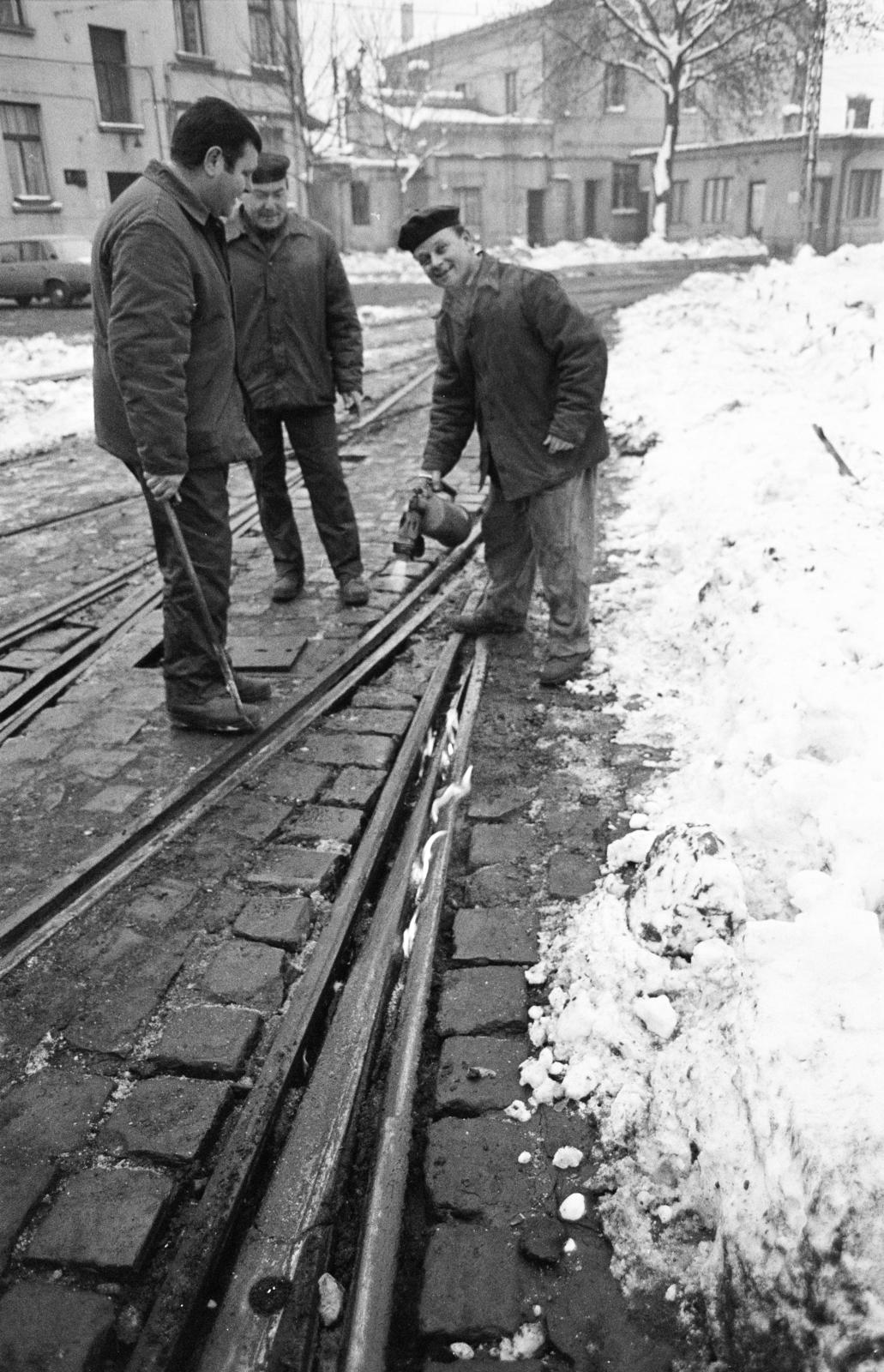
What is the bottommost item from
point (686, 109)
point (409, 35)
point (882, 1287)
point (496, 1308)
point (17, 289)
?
point (496, 1308)

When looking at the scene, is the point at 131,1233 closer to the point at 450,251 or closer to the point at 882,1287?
the point at 882,1287

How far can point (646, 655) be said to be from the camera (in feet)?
15.8

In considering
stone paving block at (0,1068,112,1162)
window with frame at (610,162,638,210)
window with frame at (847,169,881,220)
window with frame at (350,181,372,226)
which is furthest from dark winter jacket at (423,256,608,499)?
window with frame at (610,162,638,210)

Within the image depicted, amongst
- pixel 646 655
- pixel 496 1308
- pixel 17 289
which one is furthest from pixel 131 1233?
pixel 17 289

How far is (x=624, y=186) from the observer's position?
159ft

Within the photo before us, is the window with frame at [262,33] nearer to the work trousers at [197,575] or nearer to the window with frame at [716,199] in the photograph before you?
the window with frame at [716,199]

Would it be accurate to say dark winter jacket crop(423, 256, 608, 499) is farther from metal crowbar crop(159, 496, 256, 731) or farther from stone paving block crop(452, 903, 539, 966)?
stone paving block crop(452, 903, 539, 966)

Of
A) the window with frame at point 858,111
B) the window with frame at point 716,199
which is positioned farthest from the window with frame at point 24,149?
the window with frame at point 858,111

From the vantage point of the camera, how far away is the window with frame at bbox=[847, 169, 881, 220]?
4147cm

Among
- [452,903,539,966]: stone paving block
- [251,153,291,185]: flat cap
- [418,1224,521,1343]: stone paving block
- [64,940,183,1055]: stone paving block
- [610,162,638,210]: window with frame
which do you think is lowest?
[418,1224,521,1343]: stone paving block

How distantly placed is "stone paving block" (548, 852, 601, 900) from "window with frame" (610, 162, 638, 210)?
51.3m

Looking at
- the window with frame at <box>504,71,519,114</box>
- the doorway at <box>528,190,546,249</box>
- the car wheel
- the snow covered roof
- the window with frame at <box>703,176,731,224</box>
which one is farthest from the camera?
the window with frame at <box>504,71,519,114</box>

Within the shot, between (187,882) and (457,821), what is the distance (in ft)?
3.15

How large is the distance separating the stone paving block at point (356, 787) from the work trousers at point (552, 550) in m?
1.28
